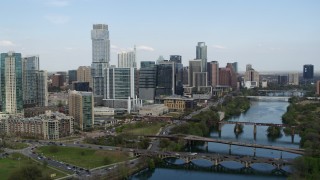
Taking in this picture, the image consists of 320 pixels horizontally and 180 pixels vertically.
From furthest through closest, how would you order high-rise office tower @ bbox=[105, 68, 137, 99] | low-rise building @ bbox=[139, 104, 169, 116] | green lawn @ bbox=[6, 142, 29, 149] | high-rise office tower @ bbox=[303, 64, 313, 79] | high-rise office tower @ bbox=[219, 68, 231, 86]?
high-rise office tower @ bbox=[303, 64, 313, 79] → high-rise office tower @ bbox=[219, 68, 231, 86] → high-rise office tower @ bbox=[105, 68, 137, 99] → low-rise building @ bbox=[139, 104, 169, 116] → green lawn @ bbox=[6, 142, 29, 149]

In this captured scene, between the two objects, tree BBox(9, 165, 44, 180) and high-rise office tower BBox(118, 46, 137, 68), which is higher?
high-rise office tower BBox(118, 46, 137, 68)

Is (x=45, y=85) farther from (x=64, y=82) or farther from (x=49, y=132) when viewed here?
(x=64, y=82)

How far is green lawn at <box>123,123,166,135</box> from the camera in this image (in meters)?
29.1

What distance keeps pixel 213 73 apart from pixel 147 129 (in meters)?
47.8

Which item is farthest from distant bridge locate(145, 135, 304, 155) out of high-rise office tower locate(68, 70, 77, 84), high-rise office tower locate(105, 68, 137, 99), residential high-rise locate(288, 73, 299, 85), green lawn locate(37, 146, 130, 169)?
residential high-rise locate(288, 73, 299, 85)

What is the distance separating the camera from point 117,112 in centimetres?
3972

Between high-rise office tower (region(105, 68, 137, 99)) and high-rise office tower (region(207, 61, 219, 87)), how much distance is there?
35.4 metres

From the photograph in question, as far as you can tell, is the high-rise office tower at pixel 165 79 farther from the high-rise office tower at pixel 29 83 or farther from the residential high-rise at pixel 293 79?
the residential high-rise at pixel 293 79

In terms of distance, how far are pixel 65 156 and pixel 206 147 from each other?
802 cm

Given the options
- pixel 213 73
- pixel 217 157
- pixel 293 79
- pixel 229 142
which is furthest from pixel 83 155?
pixel 293 79

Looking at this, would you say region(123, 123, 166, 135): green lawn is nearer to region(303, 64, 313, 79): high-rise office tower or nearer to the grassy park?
the grassy park

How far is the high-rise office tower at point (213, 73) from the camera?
76.8m

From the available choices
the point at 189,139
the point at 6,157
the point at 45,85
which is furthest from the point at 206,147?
the point at 45,85

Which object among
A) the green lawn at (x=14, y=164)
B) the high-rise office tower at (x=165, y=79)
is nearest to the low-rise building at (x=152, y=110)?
the high-rise office tower at (x=165, y=79)
